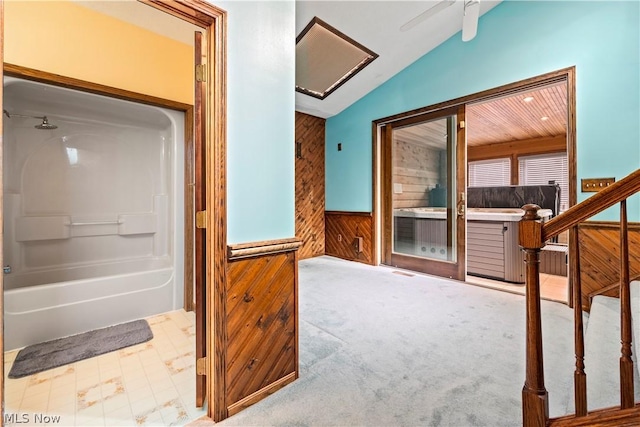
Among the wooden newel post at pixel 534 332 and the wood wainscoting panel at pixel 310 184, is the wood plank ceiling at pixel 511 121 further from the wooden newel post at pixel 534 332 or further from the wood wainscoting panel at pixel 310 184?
the wooden newel post at pixel 534 332

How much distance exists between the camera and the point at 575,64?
2621mm

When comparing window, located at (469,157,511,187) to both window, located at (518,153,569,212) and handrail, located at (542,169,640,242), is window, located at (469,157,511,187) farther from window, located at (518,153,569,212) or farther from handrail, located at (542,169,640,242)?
handrail, located at (542,169,640,242)

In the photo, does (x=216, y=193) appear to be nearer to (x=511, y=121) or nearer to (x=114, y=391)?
(x=114, y=391)

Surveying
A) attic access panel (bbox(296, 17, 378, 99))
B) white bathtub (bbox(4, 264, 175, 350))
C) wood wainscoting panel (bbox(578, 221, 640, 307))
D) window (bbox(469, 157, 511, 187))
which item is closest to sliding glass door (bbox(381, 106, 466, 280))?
attic access panel (bbox(296, 17, 378, 99))

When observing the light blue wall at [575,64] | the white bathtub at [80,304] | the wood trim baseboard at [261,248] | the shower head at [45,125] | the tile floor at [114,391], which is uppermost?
the light blue wall at [575,64]

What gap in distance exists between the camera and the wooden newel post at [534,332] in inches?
42.1

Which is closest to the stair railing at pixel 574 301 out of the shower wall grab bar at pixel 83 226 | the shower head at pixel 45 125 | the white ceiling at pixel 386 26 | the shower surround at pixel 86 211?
the shower surround at pixel 86 211

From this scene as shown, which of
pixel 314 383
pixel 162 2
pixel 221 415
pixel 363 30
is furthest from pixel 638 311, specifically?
pixel 363 30

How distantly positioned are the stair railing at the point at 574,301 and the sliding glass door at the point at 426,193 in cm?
259

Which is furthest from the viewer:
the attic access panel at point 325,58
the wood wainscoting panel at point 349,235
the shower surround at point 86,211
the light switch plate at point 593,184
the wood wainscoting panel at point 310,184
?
the wood wainscoting panel at point 310,184

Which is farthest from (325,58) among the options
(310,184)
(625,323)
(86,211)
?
(625,323)

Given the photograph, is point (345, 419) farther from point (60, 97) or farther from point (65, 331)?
point (60, 97)

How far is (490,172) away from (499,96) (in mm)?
4075

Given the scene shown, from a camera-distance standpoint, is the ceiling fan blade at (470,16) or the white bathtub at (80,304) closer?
the white bathtub at (80,304)
